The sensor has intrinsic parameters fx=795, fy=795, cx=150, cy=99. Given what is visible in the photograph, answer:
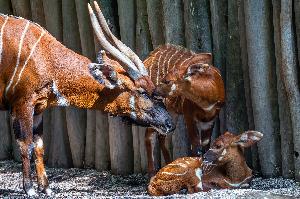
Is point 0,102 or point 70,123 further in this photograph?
Result: point 70,123

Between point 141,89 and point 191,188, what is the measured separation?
87 centimetres

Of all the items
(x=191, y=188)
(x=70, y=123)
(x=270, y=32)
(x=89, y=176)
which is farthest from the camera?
(x=70, y=123)

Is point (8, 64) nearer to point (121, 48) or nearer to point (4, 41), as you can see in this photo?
point (4, 41)

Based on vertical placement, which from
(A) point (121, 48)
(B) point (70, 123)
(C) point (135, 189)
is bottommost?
(C) point (135, 189)

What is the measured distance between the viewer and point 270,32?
662 cm

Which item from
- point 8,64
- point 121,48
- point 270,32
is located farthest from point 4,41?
point 270,32

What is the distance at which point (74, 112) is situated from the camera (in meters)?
8.11

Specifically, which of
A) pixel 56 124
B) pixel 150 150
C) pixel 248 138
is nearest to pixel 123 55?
pixel 150 150

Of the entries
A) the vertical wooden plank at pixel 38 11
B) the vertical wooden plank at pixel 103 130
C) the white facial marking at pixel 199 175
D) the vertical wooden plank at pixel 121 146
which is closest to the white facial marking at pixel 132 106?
the white facial marking at pixel 199 175

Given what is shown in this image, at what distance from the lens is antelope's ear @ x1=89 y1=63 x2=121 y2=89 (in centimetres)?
613

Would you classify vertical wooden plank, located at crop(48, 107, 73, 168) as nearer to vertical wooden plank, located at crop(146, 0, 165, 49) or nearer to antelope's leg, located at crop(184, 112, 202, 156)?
vertical wooden plank, located at crop(146, 0, 165, 49)

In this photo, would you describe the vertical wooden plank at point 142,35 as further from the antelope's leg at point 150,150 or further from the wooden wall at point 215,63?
the antelope's leg at point 150,150

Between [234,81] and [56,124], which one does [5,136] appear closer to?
[56,124]

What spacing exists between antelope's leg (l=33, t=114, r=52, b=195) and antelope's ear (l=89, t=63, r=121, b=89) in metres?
0.62
